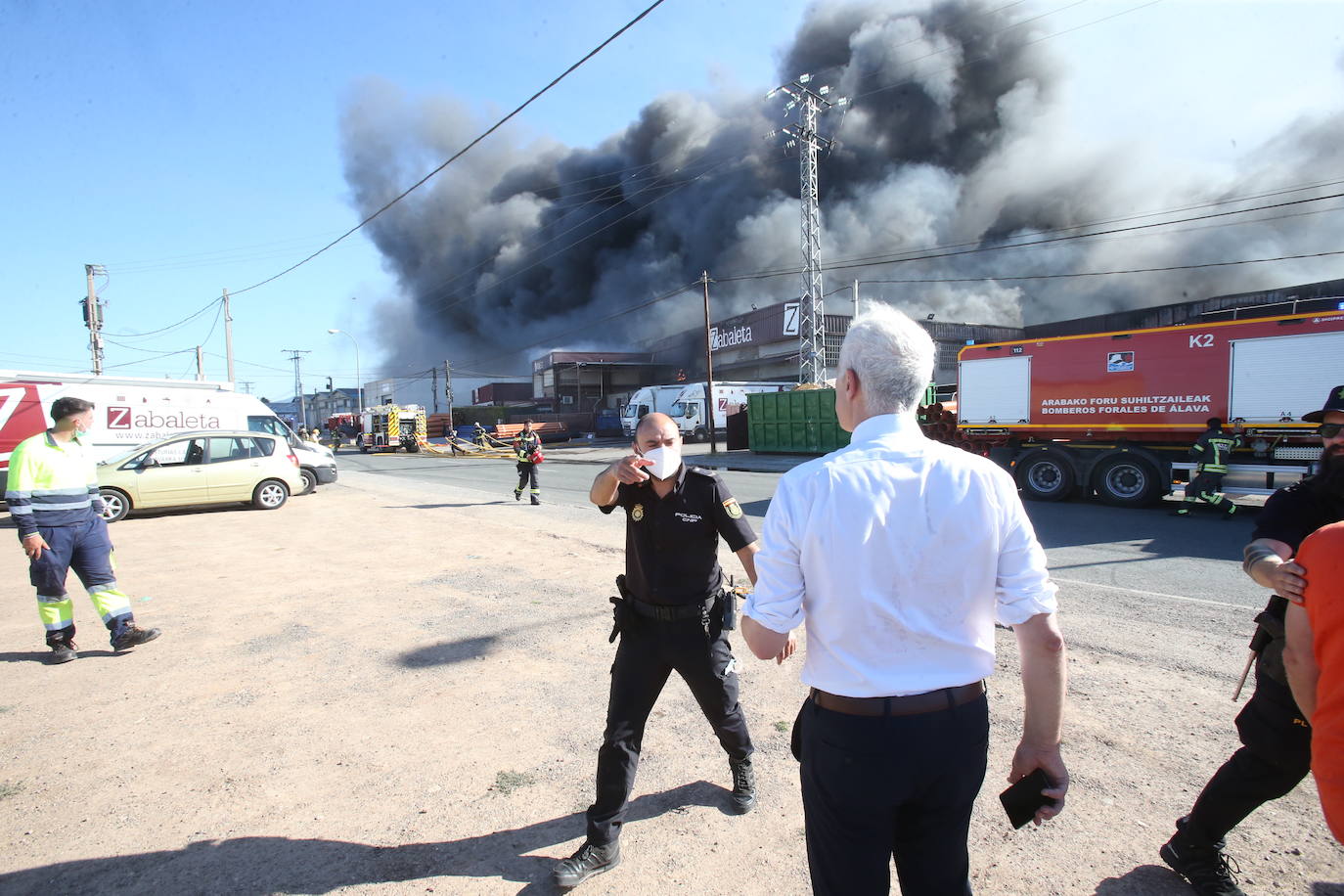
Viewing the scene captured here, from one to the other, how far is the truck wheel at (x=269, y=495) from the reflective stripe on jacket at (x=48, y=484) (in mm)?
7621

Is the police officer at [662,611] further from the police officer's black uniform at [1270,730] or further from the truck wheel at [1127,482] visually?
the truck wheel at [1127,482]

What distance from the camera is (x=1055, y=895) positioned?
83.7 inches

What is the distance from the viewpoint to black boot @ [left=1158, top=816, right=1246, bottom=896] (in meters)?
2.10

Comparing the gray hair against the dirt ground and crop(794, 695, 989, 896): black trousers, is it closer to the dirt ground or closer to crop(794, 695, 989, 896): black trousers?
crop(794, 695, 989, 896): black trousers

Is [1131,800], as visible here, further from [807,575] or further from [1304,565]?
[807,575]

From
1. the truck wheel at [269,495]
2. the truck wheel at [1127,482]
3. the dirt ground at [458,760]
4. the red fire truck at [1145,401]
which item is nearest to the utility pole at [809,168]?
the red fire truck at [1145,401]

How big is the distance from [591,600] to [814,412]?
1686 cm

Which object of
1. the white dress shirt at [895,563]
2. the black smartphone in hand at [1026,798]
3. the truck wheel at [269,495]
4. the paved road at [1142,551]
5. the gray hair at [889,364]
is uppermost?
the gray hair at [889,364]

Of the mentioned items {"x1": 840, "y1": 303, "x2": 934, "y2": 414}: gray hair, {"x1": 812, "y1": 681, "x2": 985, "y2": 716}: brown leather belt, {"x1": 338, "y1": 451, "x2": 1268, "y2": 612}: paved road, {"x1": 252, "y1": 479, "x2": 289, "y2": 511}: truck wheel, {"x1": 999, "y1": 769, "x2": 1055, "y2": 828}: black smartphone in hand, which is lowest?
{"x1": 338, "y1": 451, "x2": 1268, "y2": 612}: paved road

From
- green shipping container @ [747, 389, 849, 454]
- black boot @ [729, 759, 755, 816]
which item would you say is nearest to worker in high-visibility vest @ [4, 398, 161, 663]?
black boot @ [729, 759, 755, 816]

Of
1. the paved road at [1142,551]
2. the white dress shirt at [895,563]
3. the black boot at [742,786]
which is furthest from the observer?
the paved road at [1142,551]

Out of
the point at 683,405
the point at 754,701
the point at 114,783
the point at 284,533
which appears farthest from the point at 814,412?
the point at 114,783

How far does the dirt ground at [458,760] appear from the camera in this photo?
90.4 inches

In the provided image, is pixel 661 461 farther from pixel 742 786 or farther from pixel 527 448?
pixel 527 448
